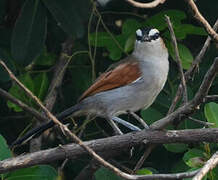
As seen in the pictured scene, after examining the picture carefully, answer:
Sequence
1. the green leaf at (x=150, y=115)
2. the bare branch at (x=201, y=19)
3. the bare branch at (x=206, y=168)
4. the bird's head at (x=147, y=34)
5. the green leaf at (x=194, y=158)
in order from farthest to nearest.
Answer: the bird's head at (x=147, y=34), the green leaf at (x=150, y=115), the green leaf at (x=194, y=158), the bare branch at (x=201, y=19), the bare branch at (x=206, y=168)

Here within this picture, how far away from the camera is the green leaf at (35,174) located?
347cm

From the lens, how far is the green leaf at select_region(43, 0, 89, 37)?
13.9 ft

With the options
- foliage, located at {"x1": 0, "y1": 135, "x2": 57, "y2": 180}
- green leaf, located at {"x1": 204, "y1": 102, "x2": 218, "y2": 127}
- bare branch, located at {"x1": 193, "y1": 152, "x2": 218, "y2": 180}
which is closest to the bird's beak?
green leaf, located at {"x1": 204, "y1": 102, "x2": 218, "y2": 127}

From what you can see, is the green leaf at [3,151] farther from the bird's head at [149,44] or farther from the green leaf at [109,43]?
the bird's head at [149,44]

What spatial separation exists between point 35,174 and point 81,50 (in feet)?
4.77

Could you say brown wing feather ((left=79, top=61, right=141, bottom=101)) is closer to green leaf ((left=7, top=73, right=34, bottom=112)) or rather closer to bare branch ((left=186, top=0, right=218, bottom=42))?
green leaf ((left=7, top=73, right=34, bottom=112))

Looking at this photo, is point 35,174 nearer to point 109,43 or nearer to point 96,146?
point 96,146

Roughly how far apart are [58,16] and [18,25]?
0.30 metres

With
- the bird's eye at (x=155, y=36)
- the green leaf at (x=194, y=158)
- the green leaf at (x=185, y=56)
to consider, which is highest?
the bird's eye at (x=155, y=36)

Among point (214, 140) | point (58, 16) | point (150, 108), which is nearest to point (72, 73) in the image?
point (58, 16)

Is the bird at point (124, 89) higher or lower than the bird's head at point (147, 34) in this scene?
lower

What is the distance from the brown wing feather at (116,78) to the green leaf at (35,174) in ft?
2.62

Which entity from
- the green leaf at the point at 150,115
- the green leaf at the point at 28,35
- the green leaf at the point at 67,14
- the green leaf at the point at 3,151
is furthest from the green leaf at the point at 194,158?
the green leaf at the point at 28,35

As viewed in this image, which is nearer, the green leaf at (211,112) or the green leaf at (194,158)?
the green leaf at (194,158)
